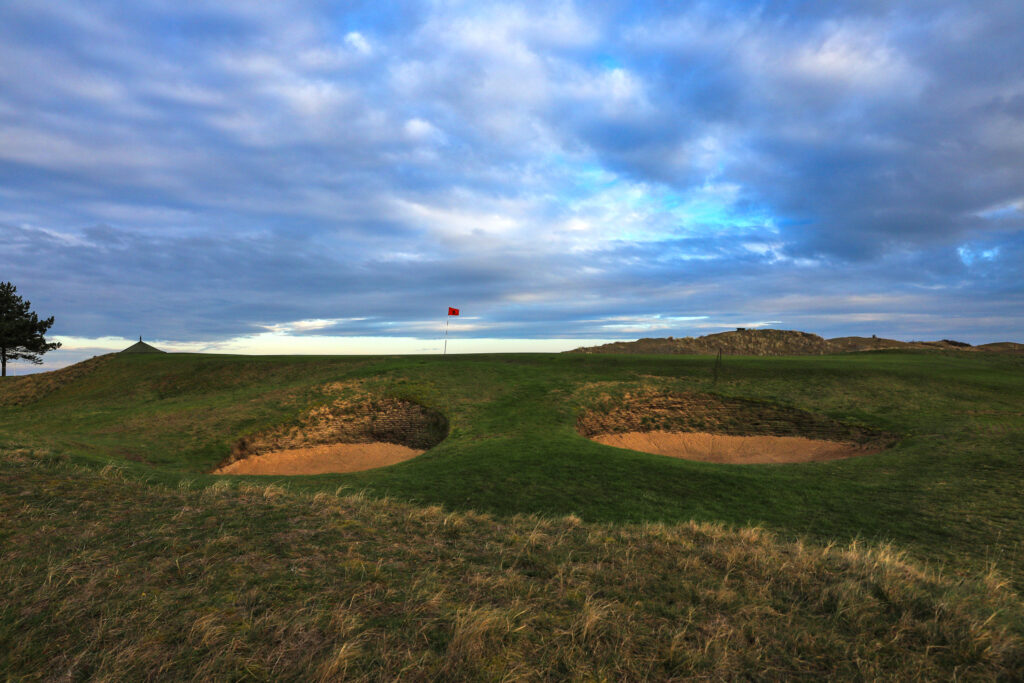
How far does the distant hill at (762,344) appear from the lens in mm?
65938

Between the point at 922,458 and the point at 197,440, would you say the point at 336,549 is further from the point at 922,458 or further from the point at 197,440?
the point at 922,458

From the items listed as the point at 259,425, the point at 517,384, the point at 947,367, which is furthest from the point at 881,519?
the point at 947,367

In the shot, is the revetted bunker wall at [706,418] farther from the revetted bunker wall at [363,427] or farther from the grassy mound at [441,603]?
the grassy mound at [441,603]

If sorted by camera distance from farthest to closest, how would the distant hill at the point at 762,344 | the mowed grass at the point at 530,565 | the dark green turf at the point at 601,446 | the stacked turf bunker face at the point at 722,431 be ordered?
the distant hill at the point at 762,344 < the stacked turf bunker face at the point at 722,431 < the dark green turf at the point at 601,446 < the mowed grass at the point at 530,565

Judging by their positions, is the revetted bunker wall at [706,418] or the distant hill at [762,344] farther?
the distant hill at [762,344]

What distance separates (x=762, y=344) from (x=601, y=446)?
64276 millimetres

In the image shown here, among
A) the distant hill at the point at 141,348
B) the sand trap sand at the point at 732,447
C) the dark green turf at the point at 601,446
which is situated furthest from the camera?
the distant hill at the point at 141,348

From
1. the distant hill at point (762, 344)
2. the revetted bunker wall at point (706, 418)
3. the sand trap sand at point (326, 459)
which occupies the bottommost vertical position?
the sand trap sand at point (326, 459)

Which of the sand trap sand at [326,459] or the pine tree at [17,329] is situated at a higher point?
the pine tree at [17,329]

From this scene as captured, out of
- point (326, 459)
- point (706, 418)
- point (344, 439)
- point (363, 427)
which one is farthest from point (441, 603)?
point (706, 418)

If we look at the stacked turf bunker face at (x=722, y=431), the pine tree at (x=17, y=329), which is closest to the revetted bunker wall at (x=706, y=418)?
the stacked turf bunker face at (x=722, y=431)

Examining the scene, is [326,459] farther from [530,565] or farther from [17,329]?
[17,329]

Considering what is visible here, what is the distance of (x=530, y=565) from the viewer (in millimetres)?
6598

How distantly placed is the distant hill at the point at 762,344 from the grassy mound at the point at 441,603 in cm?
5575
